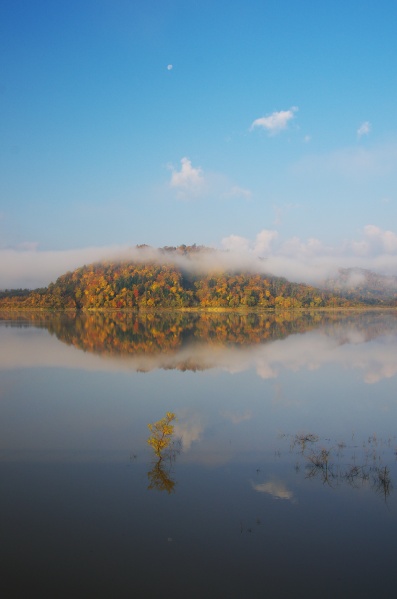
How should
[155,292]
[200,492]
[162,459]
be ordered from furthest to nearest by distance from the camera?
[155,292]
[162,459]
[200,492]

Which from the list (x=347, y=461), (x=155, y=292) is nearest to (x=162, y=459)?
(x=347, y=461)

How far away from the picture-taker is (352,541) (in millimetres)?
6562

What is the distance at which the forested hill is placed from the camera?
143875 millimetres

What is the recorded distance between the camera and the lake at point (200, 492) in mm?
5816

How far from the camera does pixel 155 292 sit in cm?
15150

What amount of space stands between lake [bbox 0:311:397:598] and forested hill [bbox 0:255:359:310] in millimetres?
125925

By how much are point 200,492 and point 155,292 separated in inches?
5685

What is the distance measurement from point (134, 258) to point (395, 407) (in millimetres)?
186714

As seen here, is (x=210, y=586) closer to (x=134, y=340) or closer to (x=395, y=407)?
(x=395, y=407)

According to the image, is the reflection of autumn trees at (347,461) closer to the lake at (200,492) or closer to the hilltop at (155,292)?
the lake at (200,492)

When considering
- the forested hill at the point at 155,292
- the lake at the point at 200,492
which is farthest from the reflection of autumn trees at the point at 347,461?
the forested hill at the point at 155,292

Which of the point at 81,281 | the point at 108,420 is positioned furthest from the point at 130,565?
the point at 81,281

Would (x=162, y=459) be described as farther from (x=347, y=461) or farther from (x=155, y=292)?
(x=155, y=292)

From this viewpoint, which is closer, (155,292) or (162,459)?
(162,459)
